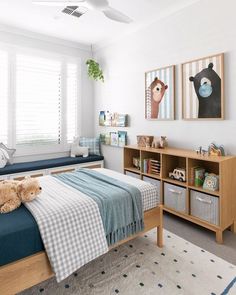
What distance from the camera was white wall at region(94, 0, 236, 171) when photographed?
2504 millimetres

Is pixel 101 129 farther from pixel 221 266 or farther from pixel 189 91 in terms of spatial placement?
pixel 221 266

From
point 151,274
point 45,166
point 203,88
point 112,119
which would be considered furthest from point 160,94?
point 151,274

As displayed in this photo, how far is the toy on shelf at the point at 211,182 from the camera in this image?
235 centimetres

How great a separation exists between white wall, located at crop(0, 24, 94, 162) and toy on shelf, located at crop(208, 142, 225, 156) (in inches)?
107

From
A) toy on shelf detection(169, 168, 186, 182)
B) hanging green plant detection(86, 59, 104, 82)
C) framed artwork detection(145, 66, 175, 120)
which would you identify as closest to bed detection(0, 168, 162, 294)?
toy on shelf detection(169, 168, 186, 182)

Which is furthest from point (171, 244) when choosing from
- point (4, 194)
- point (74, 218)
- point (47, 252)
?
point (4, 194)

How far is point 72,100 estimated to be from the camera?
4363 millimetres

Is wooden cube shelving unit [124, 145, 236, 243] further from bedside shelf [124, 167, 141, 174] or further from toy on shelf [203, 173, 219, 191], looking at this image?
bedside shelf [124, 167, 141, 174]

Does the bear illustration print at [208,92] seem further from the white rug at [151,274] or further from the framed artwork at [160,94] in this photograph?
the white rug at [151,274]

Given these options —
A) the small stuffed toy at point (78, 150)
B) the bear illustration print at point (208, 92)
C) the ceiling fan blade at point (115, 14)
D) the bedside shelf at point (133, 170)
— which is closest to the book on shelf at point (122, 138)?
the bedside shelf at point (133, 170)

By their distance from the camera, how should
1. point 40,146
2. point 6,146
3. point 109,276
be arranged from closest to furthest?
point 109,276, point 6,146, point 40,146

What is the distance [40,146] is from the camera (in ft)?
13.1

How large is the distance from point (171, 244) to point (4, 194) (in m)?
1.67

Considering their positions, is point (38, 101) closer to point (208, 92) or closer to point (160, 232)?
point (208, 92)
